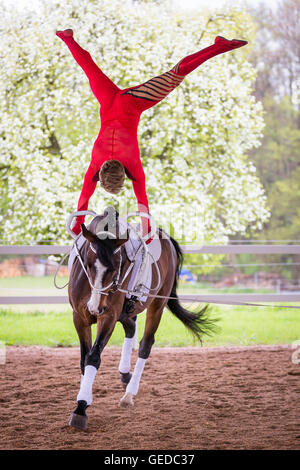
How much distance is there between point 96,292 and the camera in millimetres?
2695

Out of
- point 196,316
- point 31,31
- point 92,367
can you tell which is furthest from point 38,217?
point 92,367

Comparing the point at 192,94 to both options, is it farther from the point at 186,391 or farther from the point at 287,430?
the point at 287,430

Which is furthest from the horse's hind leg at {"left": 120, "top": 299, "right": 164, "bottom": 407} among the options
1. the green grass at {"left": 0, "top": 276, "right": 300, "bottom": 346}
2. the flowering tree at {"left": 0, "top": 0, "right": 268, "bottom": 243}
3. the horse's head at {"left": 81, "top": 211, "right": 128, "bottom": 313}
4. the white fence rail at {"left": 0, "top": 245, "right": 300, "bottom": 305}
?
the flowering tree at {"left": 0, "top": 0, "right": 268, "bottom": 243}

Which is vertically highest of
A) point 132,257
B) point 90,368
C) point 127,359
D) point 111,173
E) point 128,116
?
point 128,116

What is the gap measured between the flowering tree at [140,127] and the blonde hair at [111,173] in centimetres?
430

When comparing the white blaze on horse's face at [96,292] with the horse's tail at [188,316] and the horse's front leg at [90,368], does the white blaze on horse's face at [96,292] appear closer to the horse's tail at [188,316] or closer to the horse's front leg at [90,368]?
the horse's front leg at [90,368]

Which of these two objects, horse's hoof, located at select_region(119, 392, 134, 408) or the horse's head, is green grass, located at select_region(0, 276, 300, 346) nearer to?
horse's hoof, located at select_region(119, 392, 134, 408)

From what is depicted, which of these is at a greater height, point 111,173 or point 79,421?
point 111,173

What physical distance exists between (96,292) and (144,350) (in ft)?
3.28

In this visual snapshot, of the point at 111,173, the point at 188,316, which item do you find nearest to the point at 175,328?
the point at 188,316

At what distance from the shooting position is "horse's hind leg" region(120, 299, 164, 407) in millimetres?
3439

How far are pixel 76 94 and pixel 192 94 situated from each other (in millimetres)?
1617

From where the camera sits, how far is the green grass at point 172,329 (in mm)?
6113

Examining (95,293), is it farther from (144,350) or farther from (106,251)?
(144,350)
